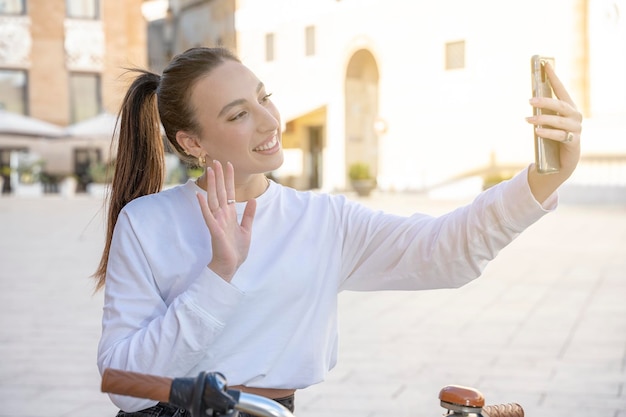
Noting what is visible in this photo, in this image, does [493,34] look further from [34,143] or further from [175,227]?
[175,227]

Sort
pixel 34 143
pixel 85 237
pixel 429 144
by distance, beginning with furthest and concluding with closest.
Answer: pixel 34 143 < pixel 429 144 < pixel 85 237

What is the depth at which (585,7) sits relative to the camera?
20.1 metres

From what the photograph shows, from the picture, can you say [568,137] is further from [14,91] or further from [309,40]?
[14,91]

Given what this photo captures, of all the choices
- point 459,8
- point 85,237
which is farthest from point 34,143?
point 85,237

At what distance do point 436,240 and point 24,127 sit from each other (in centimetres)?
2542

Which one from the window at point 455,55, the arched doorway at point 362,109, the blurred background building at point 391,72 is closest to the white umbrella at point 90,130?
the blurred background building at point 391,72

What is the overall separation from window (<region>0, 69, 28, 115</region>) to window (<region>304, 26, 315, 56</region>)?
9.76 meters

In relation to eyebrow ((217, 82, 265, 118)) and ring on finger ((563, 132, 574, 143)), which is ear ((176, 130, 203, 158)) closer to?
eyebrow ((217, 82, 265, 118))

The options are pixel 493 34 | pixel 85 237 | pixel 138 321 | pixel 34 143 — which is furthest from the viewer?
pixel 34 143

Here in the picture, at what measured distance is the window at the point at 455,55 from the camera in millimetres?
22859

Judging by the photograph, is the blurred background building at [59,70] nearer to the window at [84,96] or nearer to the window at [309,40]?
the window at [84,96]

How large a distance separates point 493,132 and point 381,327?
16875 mm

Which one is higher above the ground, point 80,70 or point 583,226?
point 80,70

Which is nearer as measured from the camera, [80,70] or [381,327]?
[381,327]
